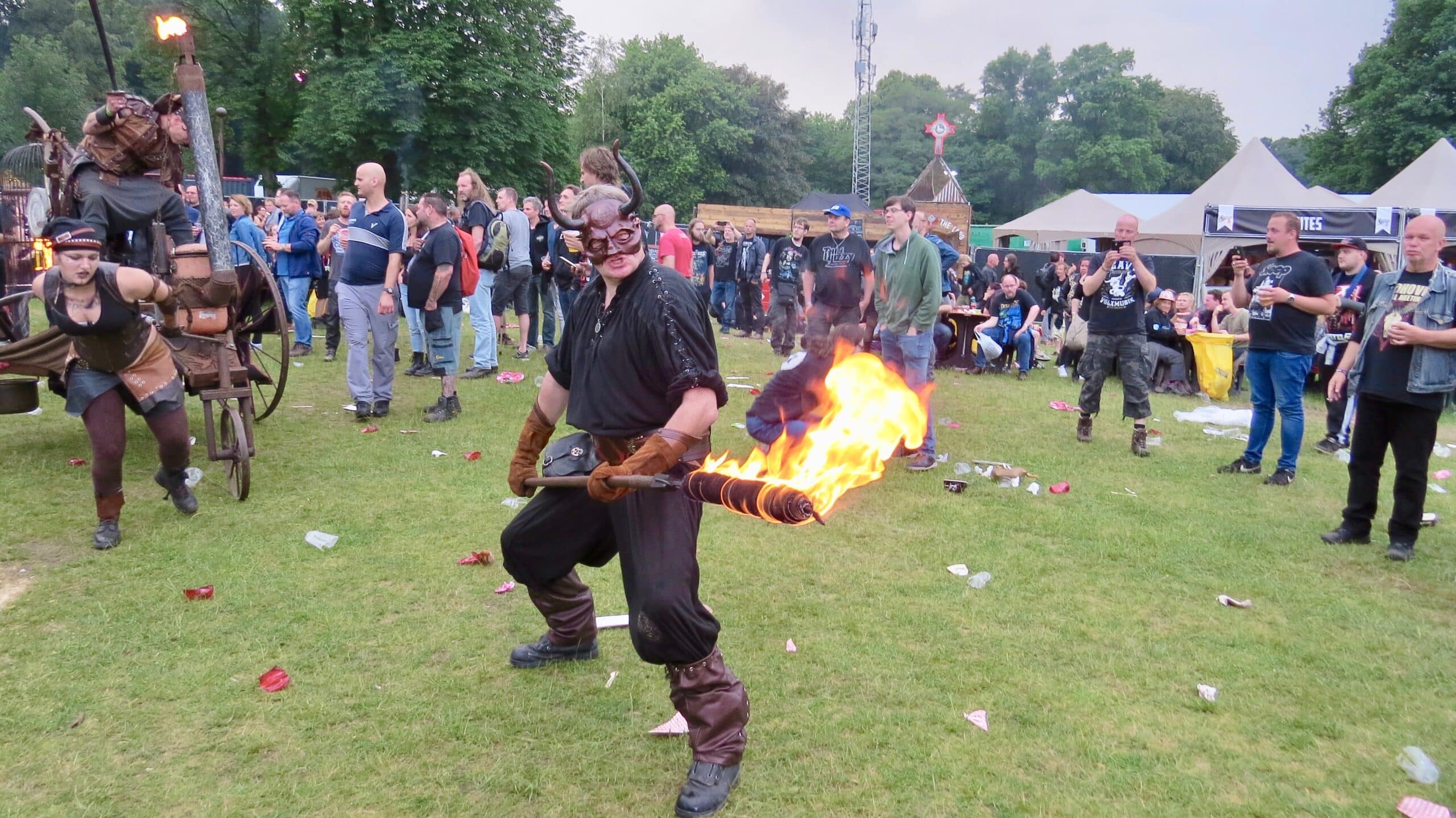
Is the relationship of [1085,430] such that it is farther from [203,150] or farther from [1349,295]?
[203,150]

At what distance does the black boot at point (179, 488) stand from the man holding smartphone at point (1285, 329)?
7.95 m

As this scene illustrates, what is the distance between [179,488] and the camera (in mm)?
6121

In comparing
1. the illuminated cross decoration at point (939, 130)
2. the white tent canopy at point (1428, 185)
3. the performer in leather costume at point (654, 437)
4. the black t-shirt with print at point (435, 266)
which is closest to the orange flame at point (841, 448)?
the performer in leather costume at point (654, 437)

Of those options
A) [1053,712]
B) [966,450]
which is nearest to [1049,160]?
[966,450]

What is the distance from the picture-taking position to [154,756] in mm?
3451

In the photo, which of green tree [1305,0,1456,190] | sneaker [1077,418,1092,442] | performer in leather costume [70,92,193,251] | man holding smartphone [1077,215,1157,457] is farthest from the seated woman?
green tree [1305,0,1456,190]

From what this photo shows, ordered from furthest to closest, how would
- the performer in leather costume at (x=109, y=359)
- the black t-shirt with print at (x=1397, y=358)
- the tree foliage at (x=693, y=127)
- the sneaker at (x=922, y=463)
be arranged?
1. the tree foliage at (x=693, y=127)
2. the sneaker at (x=922, y=463)
3. the black t-shirt with print at (x=1397, y=358)
4. the performer in leather costume at (x=109, y=359)

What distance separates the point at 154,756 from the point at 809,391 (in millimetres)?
5091

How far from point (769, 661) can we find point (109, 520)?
13.6 feet

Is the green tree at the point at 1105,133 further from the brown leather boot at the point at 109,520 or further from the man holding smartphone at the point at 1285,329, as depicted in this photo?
the brown leather boot at the point at 109,520

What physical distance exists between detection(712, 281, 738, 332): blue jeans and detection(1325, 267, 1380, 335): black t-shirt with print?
32.9ft

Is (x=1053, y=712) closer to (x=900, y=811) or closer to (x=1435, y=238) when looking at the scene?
(x=900, y=811)

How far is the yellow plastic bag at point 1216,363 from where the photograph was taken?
39.8 feet

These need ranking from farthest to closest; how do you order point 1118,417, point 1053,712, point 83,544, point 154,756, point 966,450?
point 1118,417 → point 966,450 → point 83,544 → point 1053,712 → point 154,756
